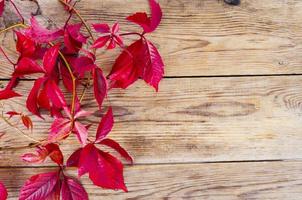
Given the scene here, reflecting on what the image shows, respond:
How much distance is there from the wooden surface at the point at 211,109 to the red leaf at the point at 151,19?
0.23ft

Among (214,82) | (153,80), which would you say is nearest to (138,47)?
(153,80)

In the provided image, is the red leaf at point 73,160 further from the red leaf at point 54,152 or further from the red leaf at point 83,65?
the red leaf at point 83,65

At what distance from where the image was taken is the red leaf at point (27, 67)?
0.80 meters

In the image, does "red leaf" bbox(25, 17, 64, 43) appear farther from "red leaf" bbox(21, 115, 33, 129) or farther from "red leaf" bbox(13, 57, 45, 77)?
"red leaf" bbox(21, 115, 33, 129)

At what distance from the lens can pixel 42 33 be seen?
2.57ft

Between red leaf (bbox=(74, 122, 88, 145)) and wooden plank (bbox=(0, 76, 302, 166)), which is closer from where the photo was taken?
red leaf (bbox=(74, 122, 88, 145))

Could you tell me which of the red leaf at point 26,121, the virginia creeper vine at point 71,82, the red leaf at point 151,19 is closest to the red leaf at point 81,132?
the virginia creeper vine at point 71,82

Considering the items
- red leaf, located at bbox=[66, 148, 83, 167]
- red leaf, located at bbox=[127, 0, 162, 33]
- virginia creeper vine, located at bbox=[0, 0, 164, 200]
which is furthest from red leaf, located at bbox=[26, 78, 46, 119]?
red leaf, located at bbox=[127, 0, 162, 33]

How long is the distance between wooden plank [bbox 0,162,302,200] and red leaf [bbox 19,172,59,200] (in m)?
0.04

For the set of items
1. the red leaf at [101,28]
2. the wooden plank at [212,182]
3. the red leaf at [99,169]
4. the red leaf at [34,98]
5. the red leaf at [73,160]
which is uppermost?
the red leaf at [101,28]

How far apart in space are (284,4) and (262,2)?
5cm

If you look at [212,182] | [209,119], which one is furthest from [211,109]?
[212,182]

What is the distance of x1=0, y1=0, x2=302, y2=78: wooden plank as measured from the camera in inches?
34.8

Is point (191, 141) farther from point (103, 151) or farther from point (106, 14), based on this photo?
point (106, 14)
